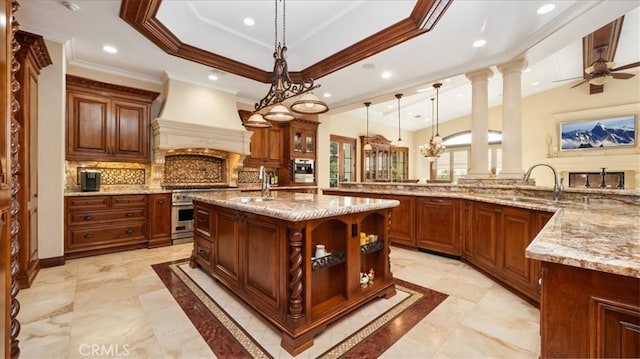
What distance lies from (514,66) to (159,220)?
5839 millimetres

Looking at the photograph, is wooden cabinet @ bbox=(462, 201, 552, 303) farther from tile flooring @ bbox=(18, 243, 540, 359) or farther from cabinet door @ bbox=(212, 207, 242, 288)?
cabinet door @ bbox=(212, 207, 242, 288)

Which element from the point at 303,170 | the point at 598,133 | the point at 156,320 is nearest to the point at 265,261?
the point at 156,320

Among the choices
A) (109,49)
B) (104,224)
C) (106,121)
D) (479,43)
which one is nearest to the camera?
(479,43)

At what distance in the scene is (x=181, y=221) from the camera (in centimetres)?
445

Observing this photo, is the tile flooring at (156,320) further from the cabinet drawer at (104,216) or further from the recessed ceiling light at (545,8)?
the recessed ceiling light at (545,8)

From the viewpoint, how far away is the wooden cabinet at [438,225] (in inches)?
141

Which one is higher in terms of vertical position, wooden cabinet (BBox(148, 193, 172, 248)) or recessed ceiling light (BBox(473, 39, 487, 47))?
recessed ceiling light (BBox(473, 39, 487, 47))

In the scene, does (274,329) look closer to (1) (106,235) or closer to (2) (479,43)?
(1) (106,235)

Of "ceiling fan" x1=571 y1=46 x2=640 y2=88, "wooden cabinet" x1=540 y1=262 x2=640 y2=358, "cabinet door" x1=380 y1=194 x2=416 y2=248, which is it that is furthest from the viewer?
"ceiling fan" x1=571 y1=46 x2=640 y2=88

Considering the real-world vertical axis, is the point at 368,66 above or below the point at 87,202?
above

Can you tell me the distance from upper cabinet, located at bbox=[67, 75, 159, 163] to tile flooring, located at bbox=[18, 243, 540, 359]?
1805mm

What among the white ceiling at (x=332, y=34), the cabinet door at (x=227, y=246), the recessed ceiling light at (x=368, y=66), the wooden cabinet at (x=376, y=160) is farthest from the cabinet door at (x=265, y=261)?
the wooden cabinet at (x=376, y=160)

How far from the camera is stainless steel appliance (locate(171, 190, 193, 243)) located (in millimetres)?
4363


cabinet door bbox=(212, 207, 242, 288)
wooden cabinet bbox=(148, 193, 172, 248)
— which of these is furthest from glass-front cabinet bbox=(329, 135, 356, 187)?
cabinet door bbox=(212, 207, 242, 288)
